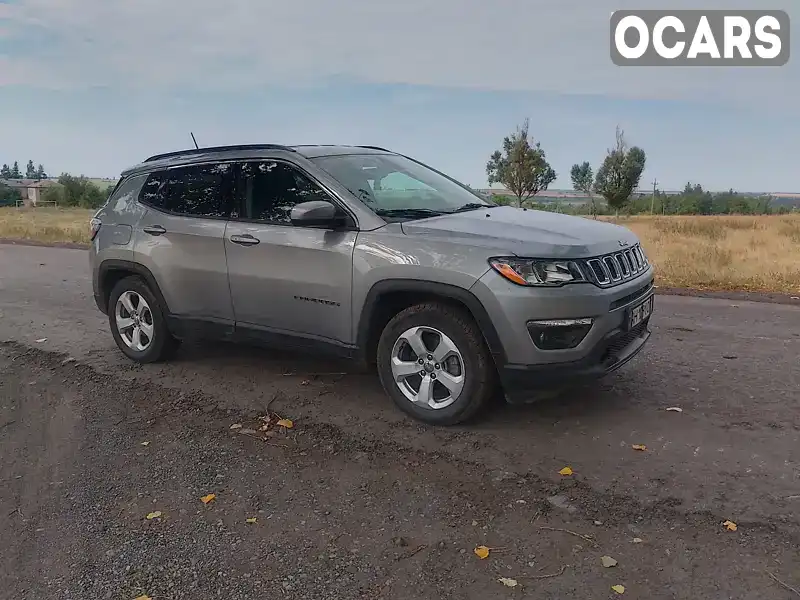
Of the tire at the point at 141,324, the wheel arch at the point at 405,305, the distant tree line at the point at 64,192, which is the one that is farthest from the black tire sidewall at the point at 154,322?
the distant tree line at the point at 64,192

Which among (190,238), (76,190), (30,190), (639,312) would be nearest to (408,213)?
(639,312)

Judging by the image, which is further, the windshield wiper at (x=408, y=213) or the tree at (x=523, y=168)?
the tree at (x=523, y=168)

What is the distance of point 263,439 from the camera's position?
450 centimetres

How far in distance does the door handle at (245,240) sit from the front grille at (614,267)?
7.60 feet

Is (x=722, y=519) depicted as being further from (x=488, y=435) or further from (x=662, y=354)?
(x=662, y=354)

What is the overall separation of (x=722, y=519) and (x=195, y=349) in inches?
189

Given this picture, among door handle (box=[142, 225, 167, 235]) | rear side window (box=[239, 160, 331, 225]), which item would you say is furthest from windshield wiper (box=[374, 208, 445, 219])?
door handle (box=[142, 225, 167, 235])

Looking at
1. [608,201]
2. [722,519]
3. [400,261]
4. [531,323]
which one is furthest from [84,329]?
[608,201]

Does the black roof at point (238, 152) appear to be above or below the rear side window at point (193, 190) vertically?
above

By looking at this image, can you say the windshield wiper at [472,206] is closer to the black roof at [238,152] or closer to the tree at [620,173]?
the black roof at [238,152]

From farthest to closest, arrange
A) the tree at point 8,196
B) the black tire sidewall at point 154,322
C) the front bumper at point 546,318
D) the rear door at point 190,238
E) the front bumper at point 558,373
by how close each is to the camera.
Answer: the tree at point 8,196
the black tire sidewall at point 154,322
the rear door at point 190,238
the front bumper at point 558,373
the front bumper at point 546,318

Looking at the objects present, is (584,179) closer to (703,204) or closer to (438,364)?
(703,204)

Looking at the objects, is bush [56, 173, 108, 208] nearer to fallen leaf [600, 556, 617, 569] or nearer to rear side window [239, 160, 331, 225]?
rear side window [239, 160, 331, 225]

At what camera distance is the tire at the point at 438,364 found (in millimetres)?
4332
